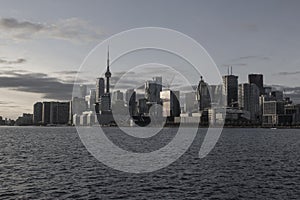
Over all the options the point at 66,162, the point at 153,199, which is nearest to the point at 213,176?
the point at 153,199

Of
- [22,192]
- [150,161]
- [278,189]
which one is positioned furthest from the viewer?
[150,161]

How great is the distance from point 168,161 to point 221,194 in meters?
42.4

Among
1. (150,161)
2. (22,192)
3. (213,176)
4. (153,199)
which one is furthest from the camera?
(150,161)

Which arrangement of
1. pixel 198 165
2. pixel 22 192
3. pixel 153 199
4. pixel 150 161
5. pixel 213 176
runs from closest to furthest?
pixel 153 199, pixel 22 192, pixel 213 176, pixel 198 165, pixel 150 161

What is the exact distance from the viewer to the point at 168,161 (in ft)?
335

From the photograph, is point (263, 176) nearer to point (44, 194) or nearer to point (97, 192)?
point (97, 192)

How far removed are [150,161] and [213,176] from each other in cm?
2713

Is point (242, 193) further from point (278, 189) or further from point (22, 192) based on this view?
point (22, 192)

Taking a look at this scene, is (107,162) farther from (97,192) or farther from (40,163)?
(97,192)

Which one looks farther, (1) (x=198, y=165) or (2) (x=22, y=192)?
(1) (x=198, y=165)

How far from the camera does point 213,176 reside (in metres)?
77.1

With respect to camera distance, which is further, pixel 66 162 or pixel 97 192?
pixel 66 162

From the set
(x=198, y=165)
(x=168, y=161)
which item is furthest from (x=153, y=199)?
(x=168, y=161)

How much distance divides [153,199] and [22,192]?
20.4m
